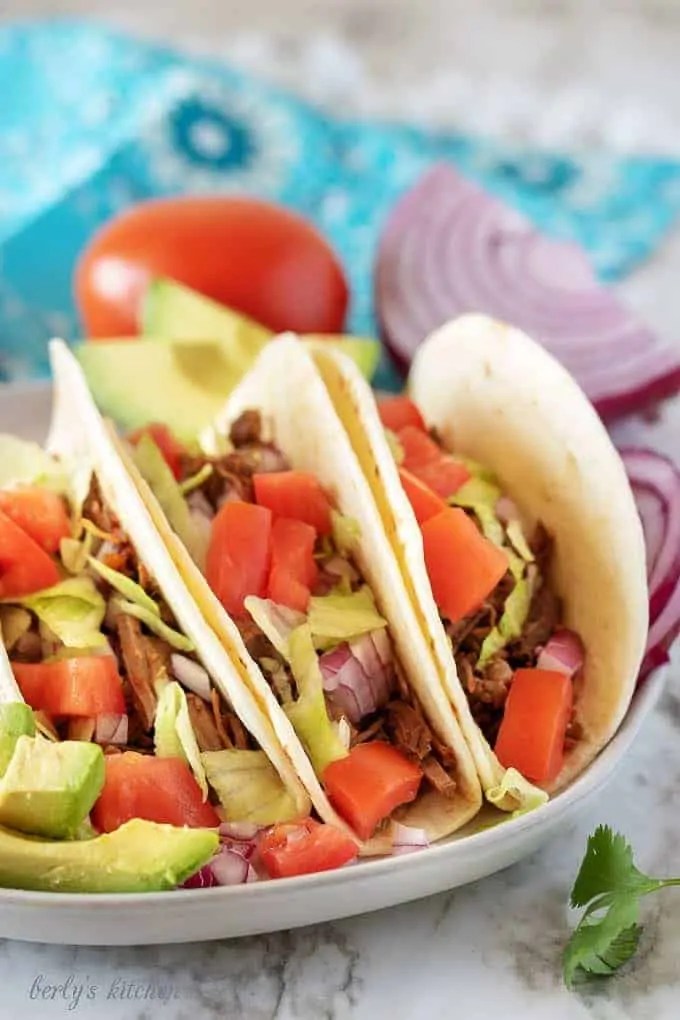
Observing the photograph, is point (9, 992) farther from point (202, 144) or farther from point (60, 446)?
point (202, 144)

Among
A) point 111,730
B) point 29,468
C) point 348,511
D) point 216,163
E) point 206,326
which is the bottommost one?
point 216,163

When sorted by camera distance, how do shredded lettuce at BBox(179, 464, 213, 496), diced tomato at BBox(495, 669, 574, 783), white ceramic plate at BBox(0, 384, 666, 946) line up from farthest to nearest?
shredded lettuce at BBox(179, 464, 213, 496) → diced tomato at BBox(495, 669, 574, 783) → white ceramic plate at BBox(0, 384, 666, 946)

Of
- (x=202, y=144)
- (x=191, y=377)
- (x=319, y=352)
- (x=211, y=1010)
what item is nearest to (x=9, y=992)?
(x=211, y=1010)

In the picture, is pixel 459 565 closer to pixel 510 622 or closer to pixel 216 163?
pixel 510 622

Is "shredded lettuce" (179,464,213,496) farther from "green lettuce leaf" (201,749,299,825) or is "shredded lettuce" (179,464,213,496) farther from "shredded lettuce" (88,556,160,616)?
"green lettuce leaf" (201,749,299,825)

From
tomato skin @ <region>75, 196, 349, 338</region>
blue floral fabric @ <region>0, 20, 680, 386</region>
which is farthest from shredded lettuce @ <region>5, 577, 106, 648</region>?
blue floral fabric @ <region>0, 20, 680, 386</region>

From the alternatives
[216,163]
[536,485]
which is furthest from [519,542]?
[216,163]

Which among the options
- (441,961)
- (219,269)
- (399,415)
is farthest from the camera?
(219,269)

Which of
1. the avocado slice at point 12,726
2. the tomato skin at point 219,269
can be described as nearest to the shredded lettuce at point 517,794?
the avocado slice at point 12,726
